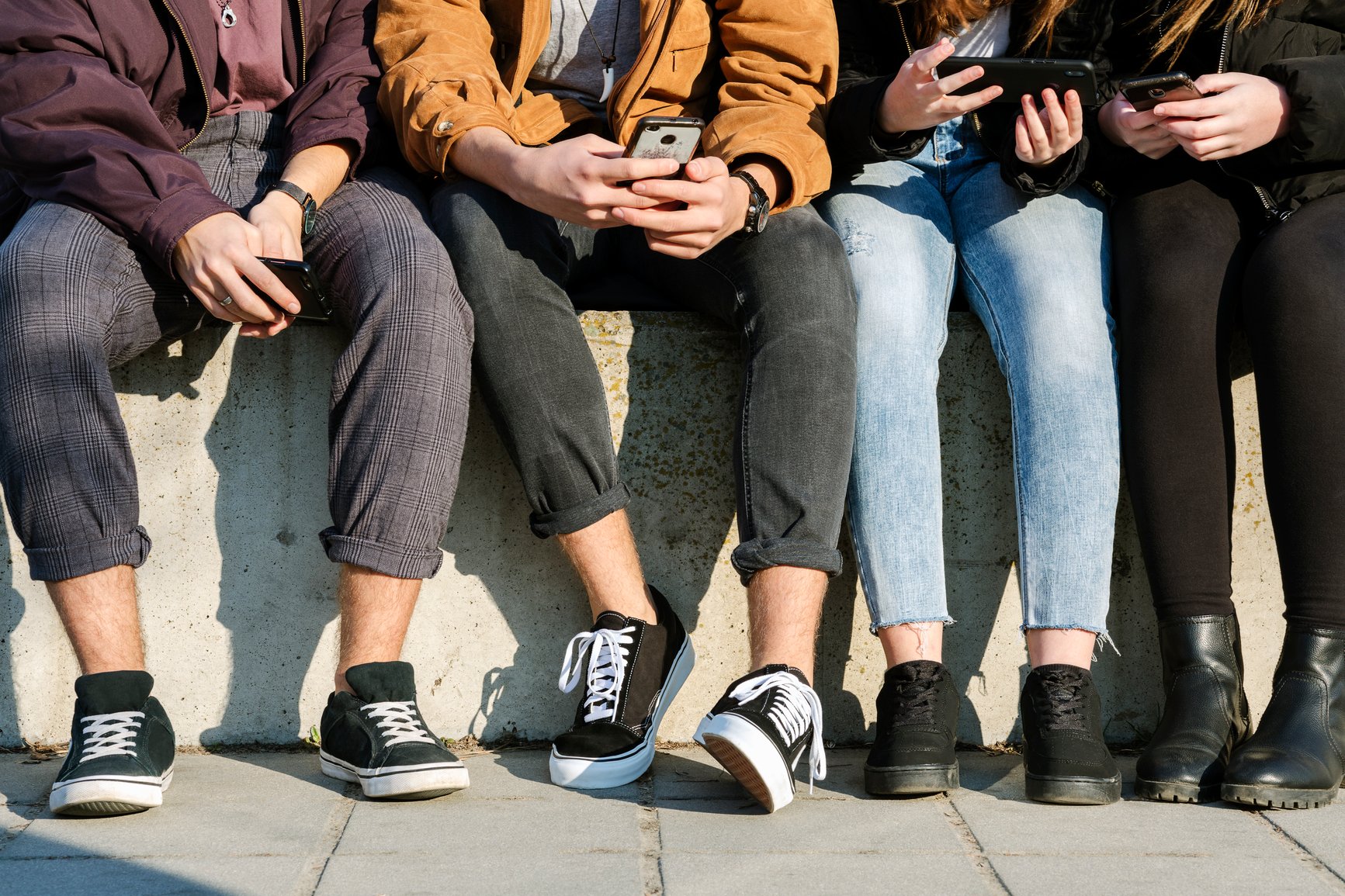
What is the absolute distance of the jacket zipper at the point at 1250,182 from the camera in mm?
2373

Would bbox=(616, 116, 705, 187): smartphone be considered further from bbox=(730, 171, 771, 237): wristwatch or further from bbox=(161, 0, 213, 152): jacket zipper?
bbox=(161, 0, 213, 152): jacket zipper

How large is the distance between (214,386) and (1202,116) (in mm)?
2041

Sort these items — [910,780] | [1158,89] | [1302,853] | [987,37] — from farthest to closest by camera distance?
[987,37], [1158,89], [910,780], [1302,853]

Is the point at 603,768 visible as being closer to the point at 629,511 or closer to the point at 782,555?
the point at 782,555

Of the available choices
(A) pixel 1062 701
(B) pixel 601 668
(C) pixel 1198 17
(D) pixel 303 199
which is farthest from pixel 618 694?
(C) pixel 1198 17

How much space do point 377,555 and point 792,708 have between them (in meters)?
0.77

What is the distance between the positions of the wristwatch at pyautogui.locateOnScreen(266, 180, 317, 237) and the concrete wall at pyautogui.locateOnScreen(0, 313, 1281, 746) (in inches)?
9.7

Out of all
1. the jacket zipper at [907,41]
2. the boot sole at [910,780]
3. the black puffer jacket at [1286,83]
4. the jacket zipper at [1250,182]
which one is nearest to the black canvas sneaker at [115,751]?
the boot sole at [910,780]

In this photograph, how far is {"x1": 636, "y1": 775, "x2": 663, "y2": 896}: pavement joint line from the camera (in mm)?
1715

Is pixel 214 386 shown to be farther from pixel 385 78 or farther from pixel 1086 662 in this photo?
pixel 1086 662

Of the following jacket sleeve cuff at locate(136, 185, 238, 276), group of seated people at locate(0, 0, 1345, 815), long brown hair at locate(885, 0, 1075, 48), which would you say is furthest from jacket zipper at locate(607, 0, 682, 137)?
jacket sleeve cuff at locate(136, 185, 238, 276)

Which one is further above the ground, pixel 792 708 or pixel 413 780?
pixel 792 708

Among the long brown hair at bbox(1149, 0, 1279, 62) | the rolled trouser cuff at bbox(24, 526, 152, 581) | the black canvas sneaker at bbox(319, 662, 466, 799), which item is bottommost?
the black canvas sneaker at bbox(319, 662, 466, 799)

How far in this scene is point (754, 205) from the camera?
232 centimetres
